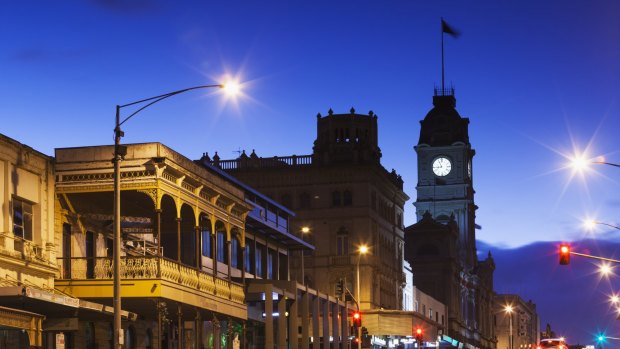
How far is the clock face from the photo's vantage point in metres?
162

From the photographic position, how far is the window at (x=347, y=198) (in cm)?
10344

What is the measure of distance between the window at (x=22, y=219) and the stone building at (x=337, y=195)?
2480 inches

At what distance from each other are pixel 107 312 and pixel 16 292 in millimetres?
5591

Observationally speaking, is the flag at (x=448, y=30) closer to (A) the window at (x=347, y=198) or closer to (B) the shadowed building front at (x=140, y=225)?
(A) the window at (x=347, y=198)

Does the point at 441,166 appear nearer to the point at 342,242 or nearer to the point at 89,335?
the point at 342,242

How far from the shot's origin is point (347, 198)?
10356 cm

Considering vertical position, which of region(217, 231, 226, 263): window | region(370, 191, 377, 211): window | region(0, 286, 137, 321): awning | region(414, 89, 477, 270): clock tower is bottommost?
region(0, 286, 137, 321): awning

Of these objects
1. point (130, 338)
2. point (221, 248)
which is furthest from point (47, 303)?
point (221, 248)

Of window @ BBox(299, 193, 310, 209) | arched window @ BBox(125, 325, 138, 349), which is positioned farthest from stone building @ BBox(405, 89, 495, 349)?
arched window @ BBox(125, 325, 138, 349)

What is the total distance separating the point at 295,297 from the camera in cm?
6034

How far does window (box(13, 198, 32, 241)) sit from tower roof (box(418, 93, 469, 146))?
12493cm

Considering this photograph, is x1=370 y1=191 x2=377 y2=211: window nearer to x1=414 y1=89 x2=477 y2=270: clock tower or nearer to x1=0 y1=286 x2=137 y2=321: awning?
x1=414 y1=89 x2=477 y2=270: clock tower

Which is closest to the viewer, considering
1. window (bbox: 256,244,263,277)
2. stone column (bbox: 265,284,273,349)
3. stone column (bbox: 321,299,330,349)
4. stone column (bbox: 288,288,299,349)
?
stone column (bbox: 265,284,273,349)

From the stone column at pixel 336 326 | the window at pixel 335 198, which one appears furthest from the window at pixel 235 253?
the window at pixel 335 198
